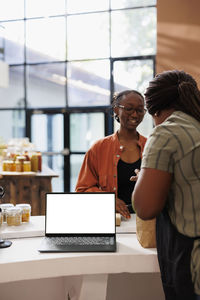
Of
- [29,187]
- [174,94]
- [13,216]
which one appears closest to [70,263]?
[13,216]

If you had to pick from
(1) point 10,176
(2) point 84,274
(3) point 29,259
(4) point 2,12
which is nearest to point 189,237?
(2) point 84,274

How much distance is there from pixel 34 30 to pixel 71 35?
0.70m

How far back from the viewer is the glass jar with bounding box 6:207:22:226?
180 cm

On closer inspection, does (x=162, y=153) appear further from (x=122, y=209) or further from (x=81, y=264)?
(x=122, y=209)

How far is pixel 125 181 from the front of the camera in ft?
7.02

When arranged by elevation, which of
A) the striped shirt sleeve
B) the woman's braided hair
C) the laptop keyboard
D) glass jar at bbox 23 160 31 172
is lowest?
the laptop keyboard

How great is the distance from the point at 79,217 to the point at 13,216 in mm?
371

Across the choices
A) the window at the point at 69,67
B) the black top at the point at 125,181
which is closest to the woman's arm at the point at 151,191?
the black top at the point at 125,181

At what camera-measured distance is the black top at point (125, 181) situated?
2.13m

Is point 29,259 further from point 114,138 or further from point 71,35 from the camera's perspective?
point 71,35

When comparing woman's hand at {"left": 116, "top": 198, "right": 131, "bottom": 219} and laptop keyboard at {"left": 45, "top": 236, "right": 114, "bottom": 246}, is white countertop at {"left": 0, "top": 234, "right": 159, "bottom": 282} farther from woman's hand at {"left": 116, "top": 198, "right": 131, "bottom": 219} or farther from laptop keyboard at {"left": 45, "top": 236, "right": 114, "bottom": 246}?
woman's hand at {"left": 116, "top": 198, "right": 131, "bottom": 219}

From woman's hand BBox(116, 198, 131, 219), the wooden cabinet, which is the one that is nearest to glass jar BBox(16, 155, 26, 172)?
the wooden cabinet

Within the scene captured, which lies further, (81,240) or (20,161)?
(20,161)

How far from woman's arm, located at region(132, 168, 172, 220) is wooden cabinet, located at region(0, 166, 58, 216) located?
10.3ft
